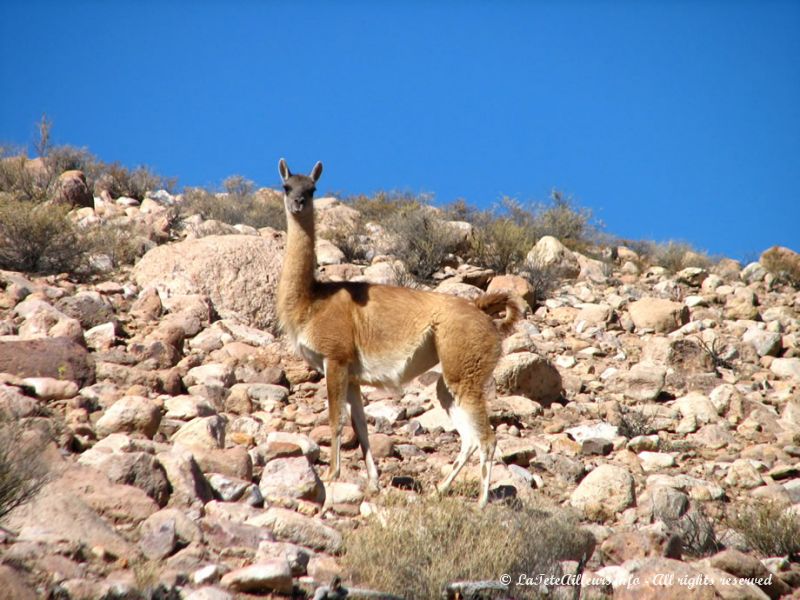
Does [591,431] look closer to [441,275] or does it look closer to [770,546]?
[770,546]

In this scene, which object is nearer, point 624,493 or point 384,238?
point 624,493

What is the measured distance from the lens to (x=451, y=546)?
5.32 meters

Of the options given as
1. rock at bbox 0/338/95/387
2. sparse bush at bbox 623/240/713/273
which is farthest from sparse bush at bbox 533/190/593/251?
rock at bbox 0/338/95/387

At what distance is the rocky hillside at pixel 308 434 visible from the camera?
192 inches

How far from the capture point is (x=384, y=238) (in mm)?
17141

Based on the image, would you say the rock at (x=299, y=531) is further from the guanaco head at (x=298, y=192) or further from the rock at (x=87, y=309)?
the rock at (x=87, y=309)

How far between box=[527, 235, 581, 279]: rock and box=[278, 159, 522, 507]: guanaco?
8.30m

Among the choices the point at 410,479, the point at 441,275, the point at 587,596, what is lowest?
the point at 587,596

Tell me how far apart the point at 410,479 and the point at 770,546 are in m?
3.20

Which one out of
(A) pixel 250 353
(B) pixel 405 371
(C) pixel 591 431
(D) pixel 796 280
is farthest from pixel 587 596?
(D) pixel 796 280

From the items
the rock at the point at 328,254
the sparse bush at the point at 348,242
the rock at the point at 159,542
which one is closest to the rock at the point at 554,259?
the sparse bush at the point at 348,242

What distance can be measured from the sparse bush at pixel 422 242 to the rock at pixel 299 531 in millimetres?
10174

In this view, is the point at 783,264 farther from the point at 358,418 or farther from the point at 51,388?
the point at 51,388

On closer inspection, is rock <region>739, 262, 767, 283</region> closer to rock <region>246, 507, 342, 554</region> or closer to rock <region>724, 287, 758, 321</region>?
rock <region>724, 287, 758, 321</region>
